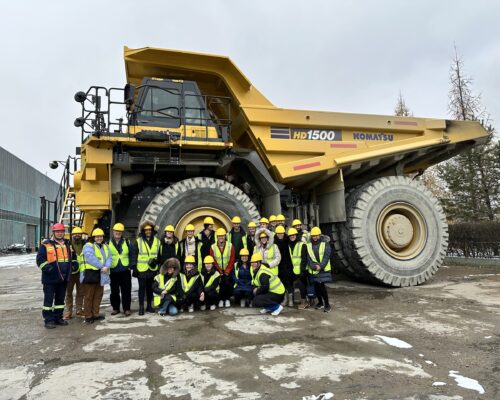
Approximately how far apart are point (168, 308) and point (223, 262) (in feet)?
3.37

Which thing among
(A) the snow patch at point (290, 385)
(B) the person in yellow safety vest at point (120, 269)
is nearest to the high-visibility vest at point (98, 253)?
(B) the person in yellow safety vest at point (120, 269)

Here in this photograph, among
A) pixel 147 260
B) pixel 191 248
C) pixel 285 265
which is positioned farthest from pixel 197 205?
pixel 285 265

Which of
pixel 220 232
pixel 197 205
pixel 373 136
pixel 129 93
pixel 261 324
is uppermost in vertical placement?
pixel 129 93

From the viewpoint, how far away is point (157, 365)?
340 cm

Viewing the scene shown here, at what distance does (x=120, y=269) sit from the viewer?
5.58 metres

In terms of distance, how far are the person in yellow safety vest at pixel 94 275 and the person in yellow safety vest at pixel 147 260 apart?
426 mm

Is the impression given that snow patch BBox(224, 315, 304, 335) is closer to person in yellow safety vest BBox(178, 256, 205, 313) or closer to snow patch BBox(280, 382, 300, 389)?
person in yellow safety vest BBox(178, 256, 205, 313)

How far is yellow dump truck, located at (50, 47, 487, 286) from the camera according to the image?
Answer: 241 inches

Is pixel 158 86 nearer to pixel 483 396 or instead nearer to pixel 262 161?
A: pixel 262 161

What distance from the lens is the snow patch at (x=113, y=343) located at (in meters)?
3.90

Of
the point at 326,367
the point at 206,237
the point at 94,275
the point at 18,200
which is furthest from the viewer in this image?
the point at 18,200

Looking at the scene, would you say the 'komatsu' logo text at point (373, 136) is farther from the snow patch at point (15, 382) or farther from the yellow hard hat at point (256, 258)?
the snow patch at point (15, 382)

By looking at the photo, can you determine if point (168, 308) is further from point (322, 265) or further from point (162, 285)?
point (322, 265)

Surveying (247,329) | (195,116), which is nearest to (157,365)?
(247,329)
